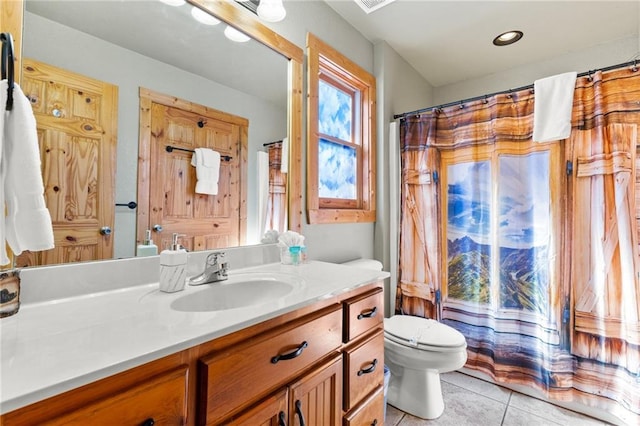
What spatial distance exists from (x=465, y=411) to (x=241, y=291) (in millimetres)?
1501

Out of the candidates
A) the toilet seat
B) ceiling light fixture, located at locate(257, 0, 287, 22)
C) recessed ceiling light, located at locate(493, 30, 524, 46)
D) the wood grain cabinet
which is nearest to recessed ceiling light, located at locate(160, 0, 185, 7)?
ceiling light fixture, located at locate(257, 0, 287, 22)

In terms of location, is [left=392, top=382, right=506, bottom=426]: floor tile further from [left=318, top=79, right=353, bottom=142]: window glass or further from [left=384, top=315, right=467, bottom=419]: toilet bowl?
[left=318, top=79, right=353, bottom=142]: window glass

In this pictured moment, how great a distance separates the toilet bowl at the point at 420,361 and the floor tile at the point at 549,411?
1.62 ft

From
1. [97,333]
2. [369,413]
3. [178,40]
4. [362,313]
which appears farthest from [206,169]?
[369,413]

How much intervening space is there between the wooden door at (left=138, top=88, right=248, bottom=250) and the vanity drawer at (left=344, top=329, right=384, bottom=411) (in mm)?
670

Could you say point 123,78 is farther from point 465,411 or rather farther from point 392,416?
point 465,411

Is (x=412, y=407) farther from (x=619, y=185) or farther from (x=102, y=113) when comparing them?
(x=102, y=113)

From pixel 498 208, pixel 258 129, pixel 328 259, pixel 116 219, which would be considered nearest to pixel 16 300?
pixel 116 219

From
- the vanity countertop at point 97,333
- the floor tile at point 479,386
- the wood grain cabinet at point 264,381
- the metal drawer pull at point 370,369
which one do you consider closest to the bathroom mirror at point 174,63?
the vanity countertop at point 97,333

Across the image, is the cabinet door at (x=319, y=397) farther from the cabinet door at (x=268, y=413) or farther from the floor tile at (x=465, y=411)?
the floor tile at (x=465, y=411)

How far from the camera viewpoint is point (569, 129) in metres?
1.59

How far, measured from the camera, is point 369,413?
1.11m

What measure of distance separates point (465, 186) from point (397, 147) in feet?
1.83

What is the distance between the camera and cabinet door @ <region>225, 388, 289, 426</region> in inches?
26.4
